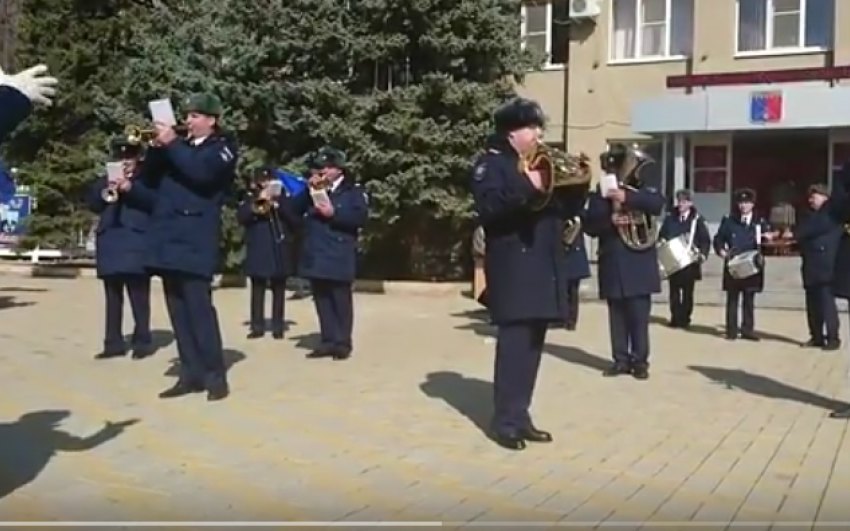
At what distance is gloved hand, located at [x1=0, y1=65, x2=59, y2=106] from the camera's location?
5.34m

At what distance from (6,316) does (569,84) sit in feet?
59.1

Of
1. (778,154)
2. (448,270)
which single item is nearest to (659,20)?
(778,154)

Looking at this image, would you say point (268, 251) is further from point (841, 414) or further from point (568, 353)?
point (841, 414)

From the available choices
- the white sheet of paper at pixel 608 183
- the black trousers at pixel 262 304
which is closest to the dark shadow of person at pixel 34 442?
the white sheet of paper at pixel 608 183

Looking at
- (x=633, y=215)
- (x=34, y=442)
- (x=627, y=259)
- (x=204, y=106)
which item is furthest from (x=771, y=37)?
(x=34, y=442)

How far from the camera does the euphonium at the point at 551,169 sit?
6.80m

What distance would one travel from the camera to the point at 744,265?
47.0 ft

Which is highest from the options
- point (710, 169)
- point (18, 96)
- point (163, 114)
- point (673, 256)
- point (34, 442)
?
point (710, 169)

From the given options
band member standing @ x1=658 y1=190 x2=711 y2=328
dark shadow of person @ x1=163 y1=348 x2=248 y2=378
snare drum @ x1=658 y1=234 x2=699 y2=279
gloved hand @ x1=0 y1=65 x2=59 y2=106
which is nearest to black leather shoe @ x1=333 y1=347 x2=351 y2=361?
dark shadow of person @ x1=163 y1=348 x2=248 y2=378

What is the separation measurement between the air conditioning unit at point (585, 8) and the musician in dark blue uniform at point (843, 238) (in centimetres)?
2112

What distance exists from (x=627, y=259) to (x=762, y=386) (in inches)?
60.5

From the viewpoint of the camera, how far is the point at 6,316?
611 inches

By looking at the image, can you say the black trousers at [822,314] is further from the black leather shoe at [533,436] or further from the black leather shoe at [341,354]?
the black leather shoe at [533,436]

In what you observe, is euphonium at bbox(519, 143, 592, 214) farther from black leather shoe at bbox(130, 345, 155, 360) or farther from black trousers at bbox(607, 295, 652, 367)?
black leather shoe at bbox(130, 345, 155, 360)
